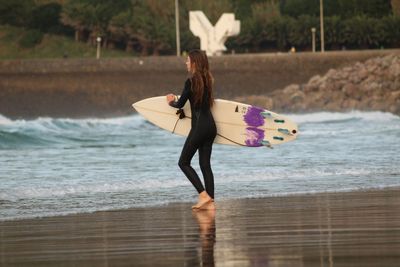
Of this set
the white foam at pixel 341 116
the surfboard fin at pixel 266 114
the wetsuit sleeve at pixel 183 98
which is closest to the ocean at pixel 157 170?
the surfboard fin at pixel 266 114

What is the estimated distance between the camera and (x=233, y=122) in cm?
1400

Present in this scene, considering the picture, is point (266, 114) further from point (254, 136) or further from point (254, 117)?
point (254, 136)

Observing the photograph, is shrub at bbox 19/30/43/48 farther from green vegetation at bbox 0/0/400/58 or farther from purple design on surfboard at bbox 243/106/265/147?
purple design on surfboard at bbox 243/106/265/147

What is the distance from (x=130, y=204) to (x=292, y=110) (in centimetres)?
3792

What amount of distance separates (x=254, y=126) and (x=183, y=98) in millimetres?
1538

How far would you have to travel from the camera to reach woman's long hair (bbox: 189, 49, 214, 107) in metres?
12.8

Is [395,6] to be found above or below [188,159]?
above

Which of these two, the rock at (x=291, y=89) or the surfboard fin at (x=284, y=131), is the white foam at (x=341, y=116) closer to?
the rock at (x=291, y=89)

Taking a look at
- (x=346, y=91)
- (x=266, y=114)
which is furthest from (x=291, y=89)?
(x=266, y=114)

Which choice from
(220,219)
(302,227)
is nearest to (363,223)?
(302,227)

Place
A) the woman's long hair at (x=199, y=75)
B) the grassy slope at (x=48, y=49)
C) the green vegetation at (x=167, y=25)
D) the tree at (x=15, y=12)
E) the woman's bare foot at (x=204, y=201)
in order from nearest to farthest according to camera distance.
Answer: the woman's bare foot at (x=204, y=201) < the woman's long hair at (x=199, y=75) < the green vegetation at (x=167, y=25) < the grassy slope at (x=48, y=49) < the tree at (x=15, y=12)

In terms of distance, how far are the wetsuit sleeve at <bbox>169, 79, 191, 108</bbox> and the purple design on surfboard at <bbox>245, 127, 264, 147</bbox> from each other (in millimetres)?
1354

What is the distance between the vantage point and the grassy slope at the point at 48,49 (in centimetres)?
6612

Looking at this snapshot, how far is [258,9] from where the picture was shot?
6869 centimetres
